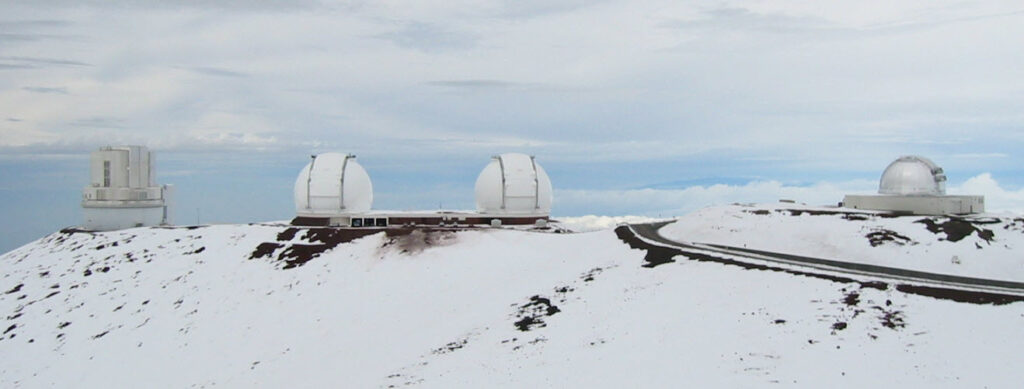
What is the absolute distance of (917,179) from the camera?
42.4 metres

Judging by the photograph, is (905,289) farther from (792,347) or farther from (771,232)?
(771,232)

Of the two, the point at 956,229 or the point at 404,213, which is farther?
the point at 404,213

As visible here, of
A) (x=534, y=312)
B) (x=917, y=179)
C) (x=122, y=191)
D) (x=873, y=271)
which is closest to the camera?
(x=873, y=271)

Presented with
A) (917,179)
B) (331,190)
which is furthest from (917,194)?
(331,190)

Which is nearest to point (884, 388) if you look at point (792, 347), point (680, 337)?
point (792, 347)

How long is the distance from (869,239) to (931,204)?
928 cm

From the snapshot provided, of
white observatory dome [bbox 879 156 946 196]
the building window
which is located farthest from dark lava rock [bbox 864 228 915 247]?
the building window

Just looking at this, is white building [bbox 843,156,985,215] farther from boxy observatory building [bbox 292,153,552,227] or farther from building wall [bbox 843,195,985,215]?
boxy observatory building [bbox 292,153,552,227]

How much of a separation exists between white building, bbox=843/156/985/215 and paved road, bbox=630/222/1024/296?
38.1 ft

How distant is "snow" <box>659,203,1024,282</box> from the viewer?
31594 mm

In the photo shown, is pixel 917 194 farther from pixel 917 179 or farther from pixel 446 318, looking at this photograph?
pixel 446 318

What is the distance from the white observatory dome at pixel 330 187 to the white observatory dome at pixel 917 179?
1398 inches

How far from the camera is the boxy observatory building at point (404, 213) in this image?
179ft

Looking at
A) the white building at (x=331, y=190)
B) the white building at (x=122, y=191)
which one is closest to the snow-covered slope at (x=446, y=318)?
the white building at (x=122, y=191)
